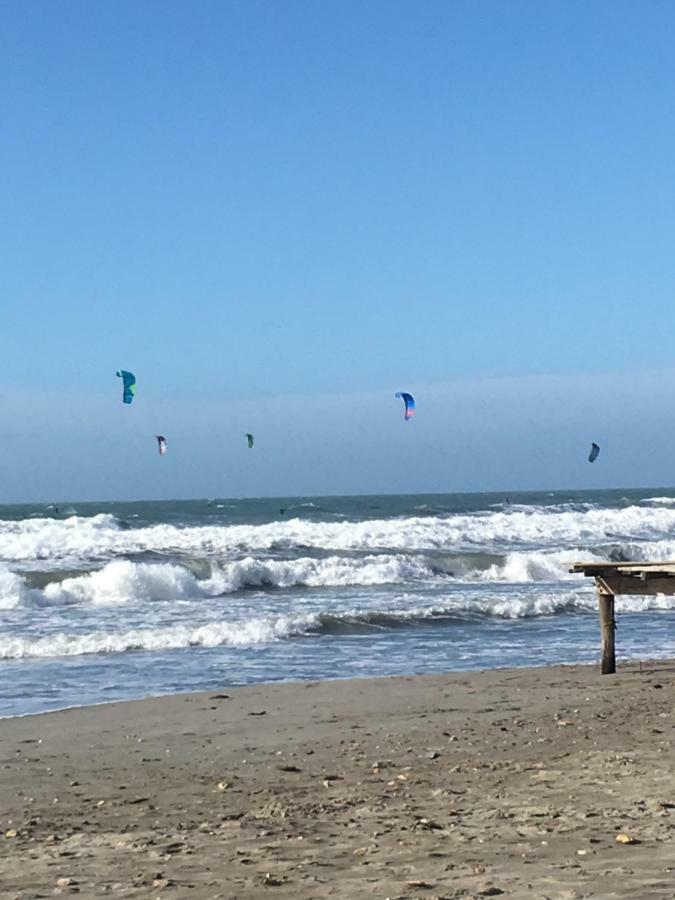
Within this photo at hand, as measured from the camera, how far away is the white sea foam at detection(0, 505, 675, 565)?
118 feet

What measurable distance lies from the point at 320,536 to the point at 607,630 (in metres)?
29.4

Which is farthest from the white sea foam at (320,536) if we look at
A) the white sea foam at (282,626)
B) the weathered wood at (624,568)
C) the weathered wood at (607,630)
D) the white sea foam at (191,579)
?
the weathered wood at (624,568)

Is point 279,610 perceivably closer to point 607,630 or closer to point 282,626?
point 282,626

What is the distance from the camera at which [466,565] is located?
32.0 metres

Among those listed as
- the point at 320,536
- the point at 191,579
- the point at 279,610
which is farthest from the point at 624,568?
the point at 320,536

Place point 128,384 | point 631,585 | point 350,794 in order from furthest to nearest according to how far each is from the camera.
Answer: point 128,384
point 631,585
point 350,794

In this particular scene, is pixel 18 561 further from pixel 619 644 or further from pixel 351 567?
pixel 619 644

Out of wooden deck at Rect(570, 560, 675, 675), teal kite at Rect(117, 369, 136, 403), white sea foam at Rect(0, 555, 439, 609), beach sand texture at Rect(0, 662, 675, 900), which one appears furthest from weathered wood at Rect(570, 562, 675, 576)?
teal kite at Rect(117, 369, 136, 403)

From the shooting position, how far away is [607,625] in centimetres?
1250

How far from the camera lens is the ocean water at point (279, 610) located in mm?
14188

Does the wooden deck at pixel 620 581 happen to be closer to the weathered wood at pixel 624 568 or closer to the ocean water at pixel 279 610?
the weathered wood at pixel 624 568

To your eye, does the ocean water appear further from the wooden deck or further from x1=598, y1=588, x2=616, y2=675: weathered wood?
the wooden deck

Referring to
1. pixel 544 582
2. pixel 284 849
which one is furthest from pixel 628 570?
pixel 544 582

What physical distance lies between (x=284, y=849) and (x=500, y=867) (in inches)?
43.2
